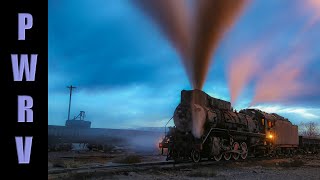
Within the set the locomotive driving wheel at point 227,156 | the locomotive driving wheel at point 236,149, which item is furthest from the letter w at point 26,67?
the locomotive driving wheel at point 236,149

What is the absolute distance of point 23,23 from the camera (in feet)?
27.0

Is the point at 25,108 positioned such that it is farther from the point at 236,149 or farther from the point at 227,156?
the point at 236,149

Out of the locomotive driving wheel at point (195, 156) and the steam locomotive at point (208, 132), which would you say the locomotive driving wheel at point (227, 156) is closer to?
the steam locomotive at point (208, 132)

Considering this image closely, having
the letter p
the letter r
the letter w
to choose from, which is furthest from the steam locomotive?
the letter p

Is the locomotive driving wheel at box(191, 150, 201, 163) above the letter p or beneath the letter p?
beneath

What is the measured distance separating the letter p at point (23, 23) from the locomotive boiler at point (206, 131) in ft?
46.2

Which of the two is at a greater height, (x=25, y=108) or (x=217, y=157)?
(x=25, y=108)

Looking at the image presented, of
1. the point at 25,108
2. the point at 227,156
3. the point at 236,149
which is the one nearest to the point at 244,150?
the point at 236,149

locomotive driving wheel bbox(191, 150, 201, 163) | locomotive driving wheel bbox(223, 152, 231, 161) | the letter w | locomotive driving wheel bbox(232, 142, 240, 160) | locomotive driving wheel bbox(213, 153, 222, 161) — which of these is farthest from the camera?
locomotive driving wheel bbox(232, 142, 240, 160)

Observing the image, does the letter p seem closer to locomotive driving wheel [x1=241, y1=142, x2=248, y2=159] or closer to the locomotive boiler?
the locomotive boiler

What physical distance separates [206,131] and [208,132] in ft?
0.58

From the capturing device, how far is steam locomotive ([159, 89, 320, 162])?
21.3 m

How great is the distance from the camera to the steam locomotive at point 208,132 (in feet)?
70.0

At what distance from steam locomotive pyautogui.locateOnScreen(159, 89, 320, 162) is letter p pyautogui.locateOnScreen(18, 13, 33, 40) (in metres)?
14.1
